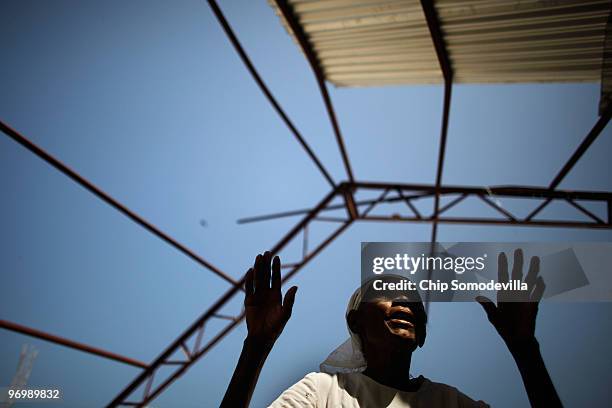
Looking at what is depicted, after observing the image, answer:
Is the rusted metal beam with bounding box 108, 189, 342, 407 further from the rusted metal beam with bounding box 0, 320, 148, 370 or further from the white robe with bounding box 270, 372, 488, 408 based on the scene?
the white robe with bounding box 270, 372, 488, 408

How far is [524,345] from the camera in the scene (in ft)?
6.55

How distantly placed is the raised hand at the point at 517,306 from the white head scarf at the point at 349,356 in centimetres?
83

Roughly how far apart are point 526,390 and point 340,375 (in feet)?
3.13

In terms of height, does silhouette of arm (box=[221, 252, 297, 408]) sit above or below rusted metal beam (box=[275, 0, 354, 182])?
below

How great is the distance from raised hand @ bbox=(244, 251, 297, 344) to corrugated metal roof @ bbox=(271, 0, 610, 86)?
3931 millimetres

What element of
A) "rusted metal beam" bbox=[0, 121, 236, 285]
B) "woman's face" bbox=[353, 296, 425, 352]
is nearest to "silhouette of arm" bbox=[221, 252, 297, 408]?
"woman's face" bbox=[353, 296, 425, 352]

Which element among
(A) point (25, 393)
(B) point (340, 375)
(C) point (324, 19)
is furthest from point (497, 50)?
(A) point (25, 393)

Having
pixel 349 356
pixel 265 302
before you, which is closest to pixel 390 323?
pixel 349 356

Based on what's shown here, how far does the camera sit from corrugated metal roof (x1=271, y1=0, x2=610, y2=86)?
452cm

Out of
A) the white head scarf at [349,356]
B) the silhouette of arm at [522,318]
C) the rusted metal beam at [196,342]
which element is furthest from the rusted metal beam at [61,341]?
the silhouette of arm at [522,318]

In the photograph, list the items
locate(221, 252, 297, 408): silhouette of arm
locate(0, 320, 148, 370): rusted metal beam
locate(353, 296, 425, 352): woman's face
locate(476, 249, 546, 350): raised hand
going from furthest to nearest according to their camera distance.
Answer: locate(0, 320, 148, 370): rusted metal beam
locate(353, 296, 425, 352): woman's face
locate(476, 249, 546, 350): raised hand
locate(221, 252, 297, 408): silhouette of arm

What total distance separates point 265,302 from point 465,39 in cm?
467

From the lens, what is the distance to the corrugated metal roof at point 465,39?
4523 millimetres

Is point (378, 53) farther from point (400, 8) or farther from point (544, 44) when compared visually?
point (544, 44)
